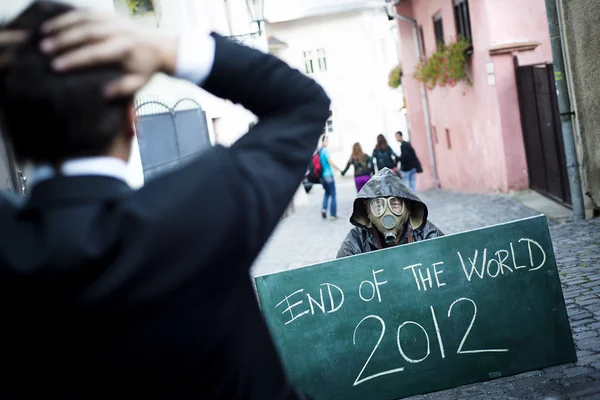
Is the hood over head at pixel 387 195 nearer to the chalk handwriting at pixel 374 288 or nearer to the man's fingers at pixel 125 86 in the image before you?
the chalk handwriting at pixel 374 288

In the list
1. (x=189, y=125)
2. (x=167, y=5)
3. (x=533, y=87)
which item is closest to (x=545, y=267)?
(x=533, y=87)

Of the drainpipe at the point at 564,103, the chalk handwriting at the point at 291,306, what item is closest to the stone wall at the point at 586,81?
the drainpipe at the point at 564,103

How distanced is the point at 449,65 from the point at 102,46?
1892 centimetres

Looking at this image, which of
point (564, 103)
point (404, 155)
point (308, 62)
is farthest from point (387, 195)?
point (308, 62)

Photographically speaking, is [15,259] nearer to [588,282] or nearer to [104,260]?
[104,260]

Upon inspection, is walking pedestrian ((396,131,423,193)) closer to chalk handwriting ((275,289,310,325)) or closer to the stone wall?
the stone wall

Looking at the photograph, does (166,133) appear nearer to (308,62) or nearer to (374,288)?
(374,288)

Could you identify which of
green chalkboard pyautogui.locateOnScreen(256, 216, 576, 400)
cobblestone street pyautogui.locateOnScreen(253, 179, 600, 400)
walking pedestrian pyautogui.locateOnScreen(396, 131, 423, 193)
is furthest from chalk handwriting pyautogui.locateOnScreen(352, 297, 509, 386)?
walking pedestrian pyautogui.locateOnScreen(396, 131, 423, 193)

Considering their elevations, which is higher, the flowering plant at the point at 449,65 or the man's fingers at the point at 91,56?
the flowering plant at the point at 449,65

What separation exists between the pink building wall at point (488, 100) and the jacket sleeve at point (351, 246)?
37.7 ft

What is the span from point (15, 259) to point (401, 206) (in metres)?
5.03

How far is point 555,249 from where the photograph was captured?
33.1ft

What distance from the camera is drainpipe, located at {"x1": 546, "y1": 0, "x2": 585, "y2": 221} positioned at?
11961 millimetres

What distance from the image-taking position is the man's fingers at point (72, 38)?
132 cm
